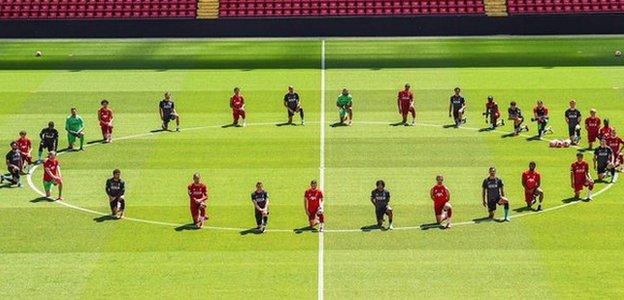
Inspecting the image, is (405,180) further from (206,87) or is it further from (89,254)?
(206,87)

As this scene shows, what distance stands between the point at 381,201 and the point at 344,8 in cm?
3821

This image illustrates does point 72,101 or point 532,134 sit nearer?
point 532,134

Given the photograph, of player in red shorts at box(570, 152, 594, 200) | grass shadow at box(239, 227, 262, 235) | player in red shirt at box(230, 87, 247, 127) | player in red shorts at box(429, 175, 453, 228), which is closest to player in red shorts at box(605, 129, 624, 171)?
player in red shorts at box(570, 152, 594, 200)

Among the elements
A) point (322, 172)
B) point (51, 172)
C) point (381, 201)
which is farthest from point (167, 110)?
point (381, 201)

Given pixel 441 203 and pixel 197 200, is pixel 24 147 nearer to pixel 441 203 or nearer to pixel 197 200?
pixel 197 200

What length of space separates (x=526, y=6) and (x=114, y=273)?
44.6m

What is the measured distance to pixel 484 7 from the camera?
242 feet

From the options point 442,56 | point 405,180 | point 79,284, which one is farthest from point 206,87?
point 79,284

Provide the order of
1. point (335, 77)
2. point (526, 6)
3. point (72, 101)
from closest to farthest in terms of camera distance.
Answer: point (72, 101)
point (335, 77)
point (526, 6)

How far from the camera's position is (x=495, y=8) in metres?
73.7

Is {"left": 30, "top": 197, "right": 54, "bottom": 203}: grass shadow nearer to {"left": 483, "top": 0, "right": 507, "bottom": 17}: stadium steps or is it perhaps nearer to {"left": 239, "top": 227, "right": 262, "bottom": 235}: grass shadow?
{"left": 239, "top": 227, "right": 262, "bottom": 235}: grass shadow

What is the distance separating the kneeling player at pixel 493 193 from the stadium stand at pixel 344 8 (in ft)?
118

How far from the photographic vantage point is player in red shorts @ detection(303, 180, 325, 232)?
36.9 meters

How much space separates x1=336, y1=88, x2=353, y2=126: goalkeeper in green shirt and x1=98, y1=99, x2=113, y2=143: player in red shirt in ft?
28.2
